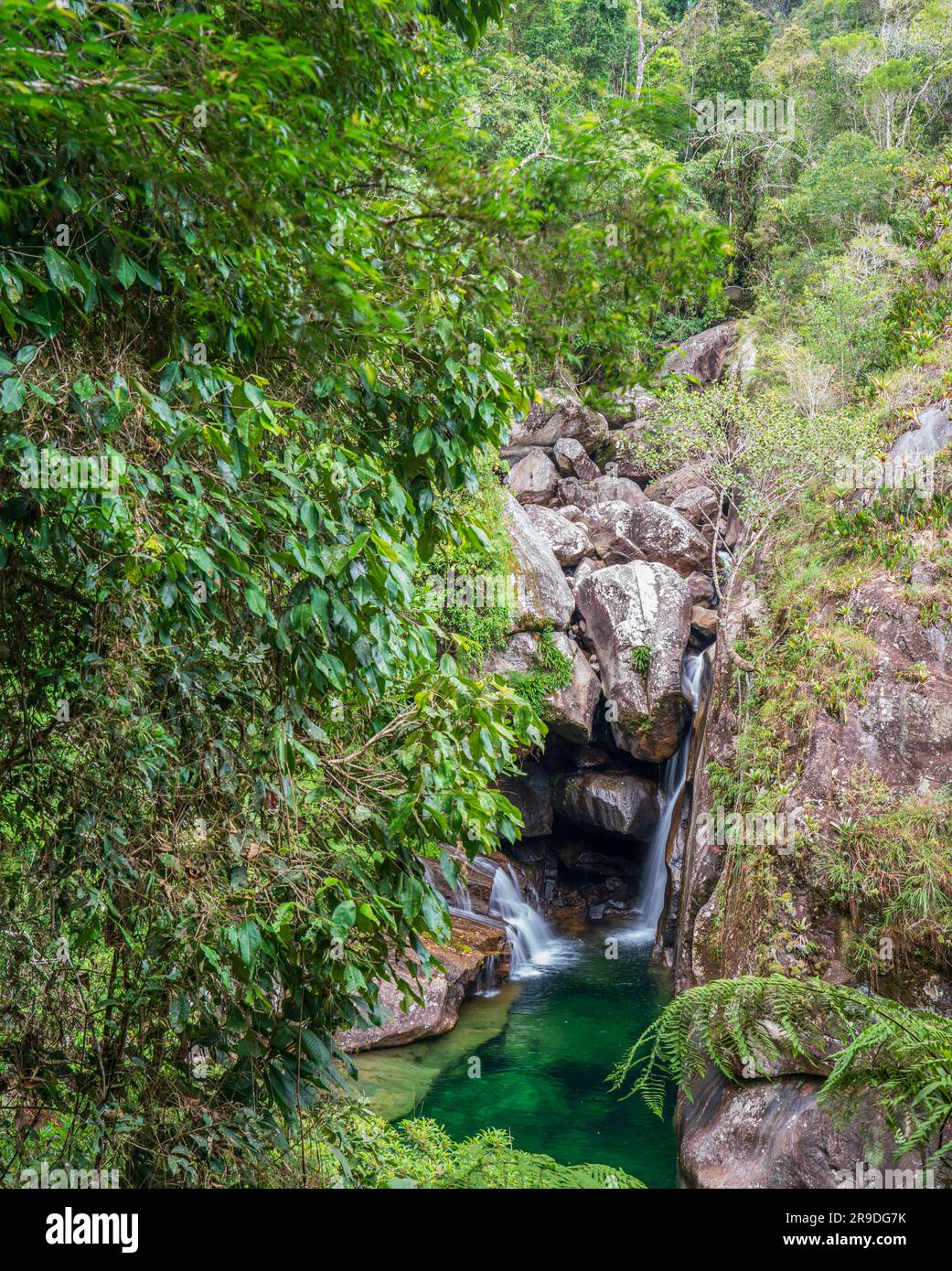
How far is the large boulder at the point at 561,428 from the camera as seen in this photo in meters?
20.6

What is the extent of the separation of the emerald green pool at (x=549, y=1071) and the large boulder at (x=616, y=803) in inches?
106

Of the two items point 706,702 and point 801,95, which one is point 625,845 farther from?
point 801,95

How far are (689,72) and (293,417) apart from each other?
26.4 meters

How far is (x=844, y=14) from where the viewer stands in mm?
27578

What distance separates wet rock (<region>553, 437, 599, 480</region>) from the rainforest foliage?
53.2 ft

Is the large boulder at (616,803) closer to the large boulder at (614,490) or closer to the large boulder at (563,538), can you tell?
the large boulder at (563,538)

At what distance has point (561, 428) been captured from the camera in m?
20.8

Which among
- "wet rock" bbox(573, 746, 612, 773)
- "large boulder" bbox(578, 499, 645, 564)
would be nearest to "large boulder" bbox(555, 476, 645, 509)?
"large boulder" bbox(578, 499, 645, 564)

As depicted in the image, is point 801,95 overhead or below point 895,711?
overhead

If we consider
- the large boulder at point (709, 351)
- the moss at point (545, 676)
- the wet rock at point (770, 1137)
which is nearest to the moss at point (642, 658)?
the moss at point (545, 676)

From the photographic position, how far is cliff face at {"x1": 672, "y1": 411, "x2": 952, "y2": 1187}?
7.37 meters

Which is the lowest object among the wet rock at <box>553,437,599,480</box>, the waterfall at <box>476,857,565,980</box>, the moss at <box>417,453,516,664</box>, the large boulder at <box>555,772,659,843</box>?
the waterfall at <box>476,857,565,980</box>

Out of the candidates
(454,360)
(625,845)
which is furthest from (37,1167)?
(625,845)

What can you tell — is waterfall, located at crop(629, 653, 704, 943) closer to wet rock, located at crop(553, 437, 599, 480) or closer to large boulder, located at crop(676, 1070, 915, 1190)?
wet rock, located at crop(553, 437, 599, 480)
